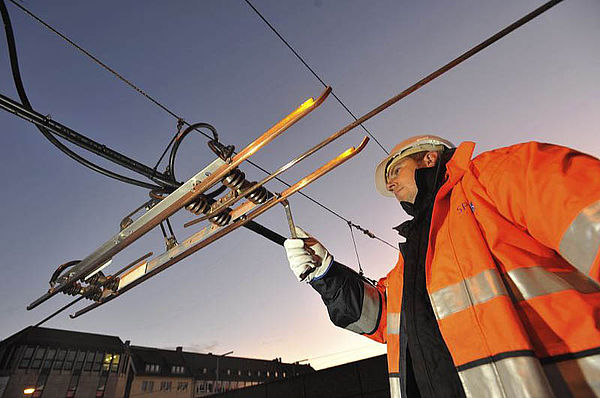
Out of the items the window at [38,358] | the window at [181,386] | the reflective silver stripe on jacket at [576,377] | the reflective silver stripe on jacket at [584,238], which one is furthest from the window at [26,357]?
the reflective silver stripe on jacket at [584,238]

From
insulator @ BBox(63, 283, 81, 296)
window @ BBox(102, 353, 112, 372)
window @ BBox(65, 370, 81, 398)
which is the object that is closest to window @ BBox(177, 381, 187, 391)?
window @ BBox(102, 353, 112, 372)

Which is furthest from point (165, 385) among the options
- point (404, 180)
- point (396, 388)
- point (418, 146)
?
point (418, 146)

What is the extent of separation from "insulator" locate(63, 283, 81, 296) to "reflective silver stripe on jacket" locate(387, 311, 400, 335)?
14.8ft

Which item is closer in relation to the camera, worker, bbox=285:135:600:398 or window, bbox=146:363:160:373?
worker, bbox=285:135:600:398

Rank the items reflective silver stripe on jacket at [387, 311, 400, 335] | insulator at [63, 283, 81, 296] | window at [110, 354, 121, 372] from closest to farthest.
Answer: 1. reflective silver stripe on jacket at [387, 311, 400, 335]
2. insulator at [63, 283, 81, 296]
3. window at [110, 354, 121, 372]

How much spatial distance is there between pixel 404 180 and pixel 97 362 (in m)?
43.3

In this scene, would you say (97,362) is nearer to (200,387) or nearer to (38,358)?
(38,358)

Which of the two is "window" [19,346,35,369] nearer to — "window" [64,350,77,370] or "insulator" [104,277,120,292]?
"window" [64,350,77,370]

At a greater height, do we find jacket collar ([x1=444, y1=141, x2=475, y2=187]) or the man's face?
the man's face

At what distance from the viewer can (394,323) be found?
6.61 feet

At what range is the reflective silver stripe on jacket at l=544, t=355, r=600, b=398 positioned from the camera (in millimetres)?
1116

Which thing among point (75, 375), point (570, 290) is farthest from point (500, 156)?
point (75, 375)

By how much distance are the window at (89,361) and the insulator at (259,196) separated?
137 feet

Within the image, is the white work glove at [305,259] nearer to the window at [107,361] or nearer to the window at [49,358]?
the window at [49,358]
